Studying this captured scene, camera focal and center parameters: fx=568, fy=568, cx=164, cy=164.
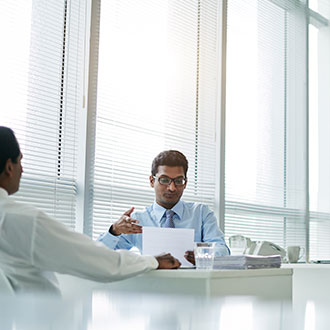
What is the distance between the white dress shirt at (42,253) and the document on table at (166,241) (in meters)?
0.51

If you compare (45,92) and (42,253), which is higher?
(45,92)

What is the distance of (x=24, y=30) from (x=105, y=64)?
642 mm

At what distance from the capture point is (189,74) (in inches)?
180

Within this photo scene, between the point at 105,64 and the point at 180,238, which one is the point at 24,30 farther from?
the point at 180,238

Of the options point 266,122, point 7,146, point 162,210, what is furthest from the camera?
point 266,122

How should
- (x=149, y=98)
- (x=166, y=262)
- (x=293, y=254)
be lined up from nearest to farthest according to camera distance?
(x=166, y=262) → (x=149, y=98) → (x=293, y=254)

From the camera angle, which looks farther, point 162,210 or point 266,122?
point 266,122

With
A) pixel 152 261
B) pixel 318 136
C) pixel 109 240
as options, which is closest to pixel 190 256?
pixel 152 261

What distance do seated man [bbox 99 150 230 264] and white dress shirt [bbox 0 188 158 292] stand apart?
3.82 ft

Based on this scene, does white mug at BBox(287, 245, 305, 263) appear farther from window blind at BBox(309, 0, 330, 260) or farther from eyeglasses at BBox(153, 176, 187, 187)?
window blind at BBox(309, 0, 330, 260)

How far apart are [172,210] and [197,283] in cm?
135

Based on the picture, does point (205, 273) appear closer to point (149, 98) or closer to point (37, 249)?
point (37, 249)

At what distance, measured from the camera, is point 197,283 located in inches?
75.0

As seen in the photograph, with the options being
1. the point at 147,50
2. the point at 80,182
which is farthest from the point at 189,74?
the point at 80,182
